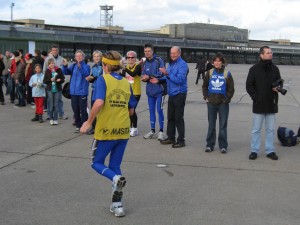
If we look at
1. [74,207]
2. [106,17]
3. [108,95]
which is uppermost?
[106,17]

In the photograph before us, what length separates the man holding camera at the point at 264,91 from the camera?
714 centimetres

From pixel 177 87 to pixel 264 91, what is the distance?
66.3 inches

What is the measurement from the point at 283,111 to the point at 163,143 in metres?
6.64

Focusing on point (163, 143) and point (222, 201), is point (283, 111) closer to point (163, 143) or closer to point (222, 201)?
point (163, 143)

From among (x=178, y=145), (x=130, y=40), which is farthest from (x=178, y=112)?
(x=130, y=40)

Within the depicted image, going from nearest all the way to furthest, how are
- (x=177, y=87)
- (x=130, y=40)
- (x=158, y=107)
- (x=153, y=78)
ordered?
(x=177, y=87), (x=153, y=78), (x=158, y=107), (x=130, y=40)

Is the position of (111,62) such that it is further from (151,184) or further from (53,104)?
(53,104)

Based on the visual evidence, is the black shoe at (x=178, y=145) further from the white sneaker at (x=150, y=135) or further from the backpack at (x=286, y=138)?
the backpack at (x=286, y=138)

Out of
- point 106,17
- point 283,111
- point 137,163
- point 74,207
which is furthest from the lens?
point 106,17

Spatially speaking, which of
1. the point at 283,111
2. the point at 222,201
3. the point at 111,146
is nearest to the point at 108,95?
the point at 111,146

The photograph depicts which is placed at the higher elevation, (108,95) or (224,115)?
(108,95)

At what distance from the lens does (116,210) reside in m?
4.59

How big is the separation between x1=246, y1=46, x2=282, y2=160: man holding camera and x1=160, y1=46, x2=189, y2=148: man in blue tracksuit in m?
1.31

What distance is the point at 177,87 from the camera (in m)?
8.03
